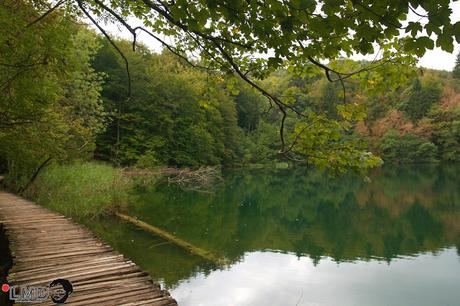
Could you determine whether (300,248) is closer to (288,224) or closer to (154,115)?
(288,224)

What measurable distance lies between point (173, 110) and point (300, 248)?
22753 millimetres

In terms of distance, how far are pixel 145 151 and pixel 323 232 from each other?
1861 centimetres

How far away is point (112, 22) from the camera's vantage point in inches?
184

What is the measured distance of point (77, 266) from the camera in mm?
4641

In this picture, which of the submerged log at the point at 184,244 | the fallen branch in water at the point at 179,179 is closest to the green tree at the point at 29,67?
the submerged log at the point at 184,244

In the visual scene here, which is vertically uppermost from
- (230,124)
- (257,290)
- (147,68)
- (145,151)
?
(147,68)

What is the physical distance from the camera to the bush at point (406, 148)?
153 ft

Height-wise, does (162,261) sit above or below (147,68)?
below

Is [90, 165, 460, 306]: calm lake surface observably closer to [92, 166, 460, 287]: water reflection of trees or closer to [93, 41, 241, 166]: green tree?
[92, 166, 460, 287]: water reflection of trees

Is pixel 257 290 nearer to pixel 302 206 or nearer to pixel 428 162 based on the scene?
pixel 302 206

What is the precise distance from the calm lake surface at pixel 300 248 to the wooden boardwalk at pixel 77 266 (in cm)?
278

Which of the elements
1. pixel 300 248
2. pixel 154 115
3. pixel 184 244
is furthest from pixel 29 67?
pixel 154 115

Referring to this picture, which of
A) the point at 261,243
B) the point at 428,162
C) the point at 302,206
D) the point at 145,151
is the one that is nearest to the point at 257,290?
the point at 261,243

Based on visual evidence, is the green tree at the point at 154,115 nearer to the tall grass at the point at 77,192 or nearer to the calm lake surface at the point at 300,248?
the calm lake surface at the point at 300,248
